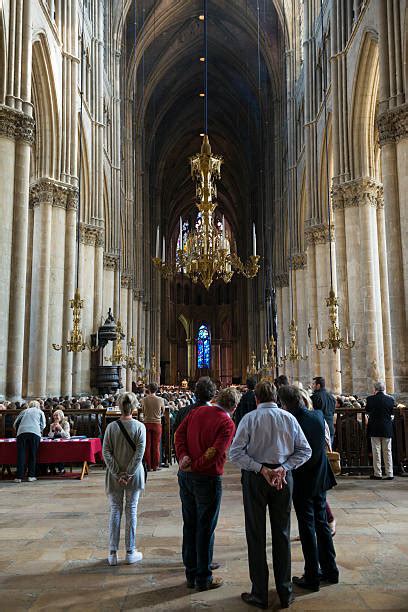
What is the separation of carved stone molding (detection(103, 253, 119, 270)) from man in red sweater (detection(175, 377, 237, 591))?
24.7 meters

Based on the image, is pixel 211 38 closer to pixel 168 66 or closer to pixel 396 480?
pixel 168 66

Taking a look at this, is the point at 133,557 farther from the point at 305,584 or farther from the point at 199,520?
the point at 305,584

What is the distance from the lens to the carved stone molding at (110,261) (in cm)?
2900

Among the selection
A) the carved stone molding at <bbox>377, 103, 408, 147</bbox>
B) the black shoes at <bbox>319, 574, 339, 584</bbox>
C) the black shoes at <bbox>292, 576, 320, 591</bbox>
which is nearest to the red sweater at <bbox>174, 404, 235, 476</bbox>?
the black shoes at <bbox>292, 576, 320, 591</bbox>

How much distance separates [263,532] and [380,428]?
19.9 ft

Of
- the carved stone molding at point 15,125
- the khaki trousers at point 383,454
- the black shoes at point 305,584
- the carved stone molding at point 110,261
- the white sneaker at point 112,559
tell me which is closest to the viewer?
the black shoes at point 305,584

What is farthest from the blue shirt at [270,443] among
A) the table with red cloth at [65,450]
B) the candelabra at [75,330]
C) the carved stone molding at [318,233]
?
the carved stone molding at [318,233]

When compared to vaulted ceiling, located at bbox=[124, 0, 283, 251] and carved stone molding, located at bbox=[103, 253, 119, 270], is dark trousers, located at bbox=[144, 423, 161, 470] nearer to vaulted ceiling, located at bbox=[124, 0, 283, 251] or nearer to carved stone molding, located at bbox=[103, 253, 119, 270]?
carved stone molding, located at bbox=[103, 253, 119, 270]

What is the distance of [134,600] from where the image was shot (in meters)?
4.38

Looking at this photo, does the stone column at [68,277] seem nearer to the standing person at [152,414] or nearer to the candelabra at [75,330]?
the candelabra at [75,330]

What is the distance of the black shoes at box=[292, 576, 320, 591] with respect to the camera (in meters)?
4.59

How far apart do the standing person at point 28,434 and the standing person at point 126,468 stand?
501 cm

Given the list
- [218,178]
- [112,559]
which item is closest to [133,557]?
[112,559]

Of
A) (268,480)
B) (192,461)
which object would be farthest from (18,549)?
(268,480)
